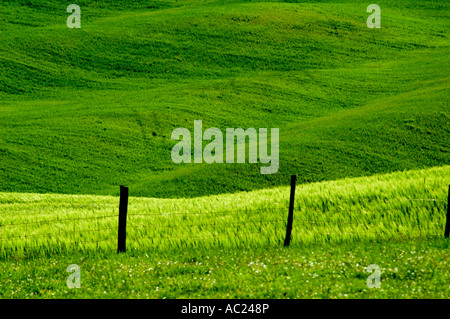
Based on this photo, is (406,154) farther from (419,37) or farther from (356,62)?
(419,37)

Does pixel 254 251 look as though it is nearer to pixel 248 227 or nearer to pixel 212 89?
pixel 248 227

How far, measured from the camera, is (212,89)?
77062 millimetres

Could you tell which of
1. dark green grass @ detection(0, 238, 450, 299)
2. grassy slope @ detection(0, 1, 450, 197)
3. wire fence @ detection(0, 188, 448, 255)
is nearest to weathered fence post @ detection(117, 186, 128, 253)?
dark green grass @ detection(0, 238, 450, 299)

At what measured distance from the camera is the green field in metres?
12.0

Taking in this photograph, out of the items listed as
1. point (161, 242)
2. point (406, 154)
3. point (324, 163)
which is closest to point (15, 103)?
point (324, 163)

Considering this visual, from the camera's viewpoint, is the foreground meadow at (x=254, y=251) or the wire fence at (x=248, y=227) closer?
the foreground meadow at (x=254, y=251)

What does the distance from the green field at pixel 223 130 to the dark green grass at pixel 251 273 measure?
0.05 metres

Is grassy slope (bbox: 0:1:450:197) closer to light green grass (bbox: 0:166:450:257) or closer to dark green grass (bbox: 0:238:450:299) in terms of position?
light green grass (bbox: 0:166:450:257)

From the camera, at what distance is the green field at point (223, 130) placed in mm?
12047

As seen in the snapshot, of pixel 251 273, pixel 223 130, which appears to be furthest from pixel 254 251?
pixel 223 130

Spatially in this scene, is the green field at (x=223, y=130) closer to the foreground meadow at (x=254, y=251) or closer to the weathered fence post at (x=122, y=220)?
the foreground meadow at (x=254, y=251)

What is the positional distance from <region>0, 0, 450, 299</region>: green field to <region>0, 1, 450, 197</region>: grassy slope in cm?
31

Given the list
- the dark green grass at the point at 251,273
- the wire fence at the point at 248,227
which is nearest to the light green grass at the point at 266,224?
the wire fence at the point at 248,227

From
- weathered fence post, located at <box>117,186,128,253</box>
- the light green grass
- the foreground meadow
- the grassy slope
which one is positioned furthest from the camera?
the grassy slope
